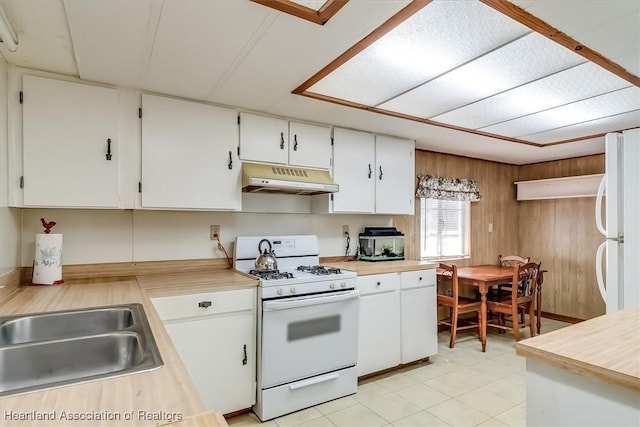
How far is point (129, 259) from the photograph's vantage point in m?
2.48

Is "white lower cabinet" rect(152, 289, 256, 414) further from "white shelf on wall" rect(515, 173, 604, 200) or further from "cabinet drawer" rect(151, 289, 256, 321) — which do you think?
"white shelf on wall" rect(515, 173, 604, 200)

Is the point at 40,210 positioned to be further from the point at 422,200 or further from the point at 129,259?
the point at 422,200

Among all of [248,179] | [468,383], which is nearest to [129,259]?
[248,179]

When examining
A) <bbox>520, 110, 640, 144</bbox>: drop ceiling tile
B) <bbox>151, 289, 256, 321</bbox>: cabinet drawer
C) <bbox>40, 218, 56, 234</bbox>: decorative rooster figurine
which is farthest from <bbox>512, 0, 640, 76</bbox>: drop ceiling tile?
<bbox>40, 218, 56, 234</bbox>: decorative rooster figurine

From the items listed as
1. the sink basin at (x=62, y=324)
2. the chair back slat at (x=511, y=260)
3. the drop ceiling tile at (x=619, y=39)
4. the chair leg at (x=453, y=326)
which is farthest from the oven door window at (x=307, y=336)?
the chair back slat at (x=511, y=260)

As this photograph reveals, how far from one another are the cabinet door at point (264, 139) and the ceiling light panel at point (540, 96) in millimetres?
1237

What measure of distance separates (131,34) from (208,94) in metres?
0.76

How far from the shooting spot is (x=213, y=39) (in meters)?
1.66

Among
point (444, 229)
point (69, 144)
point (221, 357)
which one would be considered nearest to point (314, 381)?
point (221, 357)

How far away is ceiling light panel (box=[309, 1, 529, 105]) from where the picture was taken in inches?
59.2

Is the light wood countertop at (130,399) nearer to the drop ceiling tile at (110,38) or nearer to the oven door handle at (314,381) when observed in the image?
the drop ceiling tile at (110,38)

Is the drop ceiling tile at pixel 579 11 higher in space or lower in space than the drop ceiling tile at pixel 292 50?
higher

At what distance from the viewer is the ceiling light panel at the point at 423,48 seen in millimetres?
1504

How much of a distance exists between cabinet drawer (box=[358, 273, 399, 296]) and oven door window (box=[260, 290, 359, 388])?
7.8 inches
